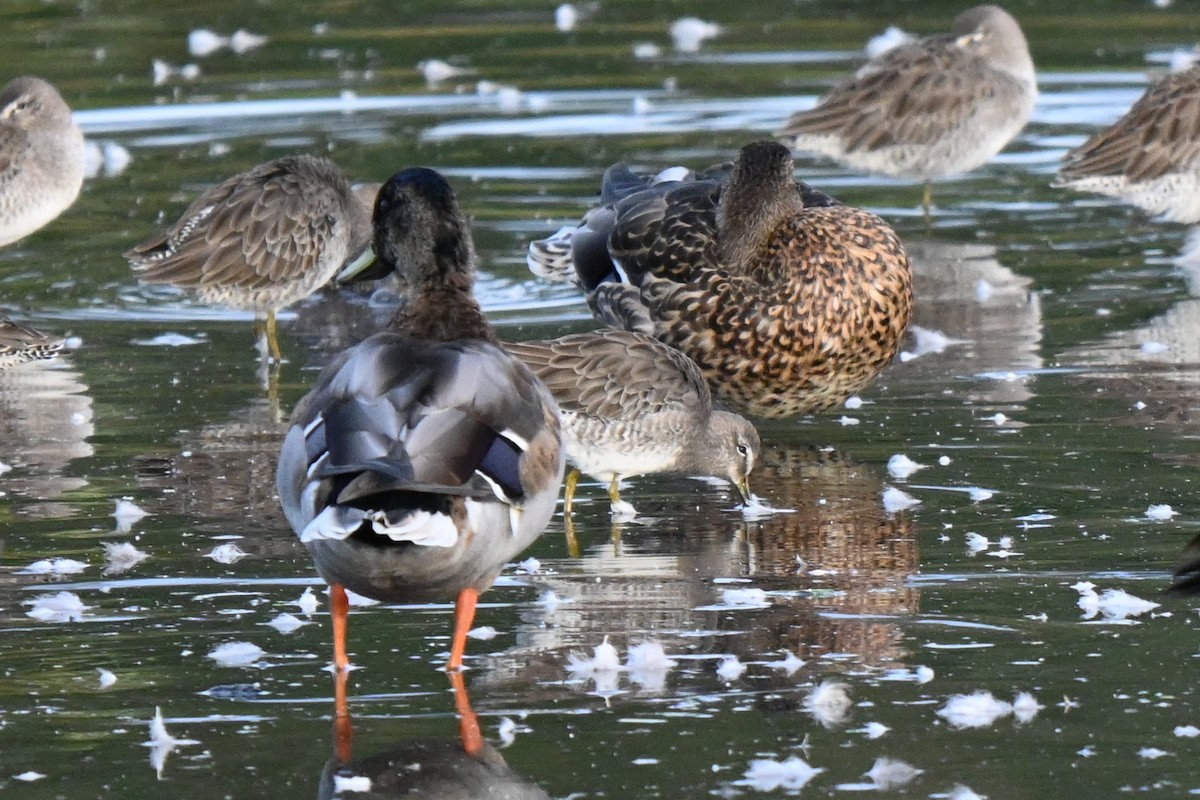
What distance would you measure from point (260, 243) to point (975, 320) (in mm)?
3633

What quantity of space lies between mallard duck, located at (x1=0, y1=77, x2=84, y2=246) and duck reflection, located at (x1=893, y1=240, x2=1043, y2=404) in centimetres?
494

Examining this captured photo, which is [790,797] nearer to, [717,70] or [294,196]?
[294,196]

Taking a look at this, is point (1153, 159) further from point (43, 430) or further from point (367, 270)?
point (367, 270)

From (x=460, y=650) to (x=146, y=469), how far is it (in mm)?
2969

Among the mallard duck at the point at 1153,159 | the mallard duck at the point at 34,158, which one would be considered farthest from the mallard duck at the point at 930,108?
the mallard duck at the point at 34,158

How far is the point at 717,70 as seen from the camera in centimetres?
1852

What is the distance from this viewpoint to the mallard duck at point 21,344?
10148 mm

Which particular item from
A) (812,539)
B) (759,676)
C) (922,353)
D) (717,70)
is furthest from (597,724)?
(717,70)

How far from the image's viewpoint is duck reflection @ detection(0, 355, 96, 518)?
343 inches

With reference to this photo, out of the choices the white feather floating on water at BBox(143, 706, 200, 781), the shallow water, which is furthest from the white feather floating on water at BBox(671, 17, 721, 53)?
the white feather floating on water at BBox(143, 706, 200, 781)

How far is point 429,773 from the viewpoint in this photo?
18.4 feet

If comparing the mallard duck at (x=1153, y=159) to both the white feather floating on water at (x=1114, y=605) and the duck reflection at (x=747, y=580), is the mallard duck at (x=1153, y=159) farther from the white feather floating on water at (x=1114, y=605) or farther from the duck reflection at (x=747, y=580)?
the white feather floating on water at (x=1114, y=605)

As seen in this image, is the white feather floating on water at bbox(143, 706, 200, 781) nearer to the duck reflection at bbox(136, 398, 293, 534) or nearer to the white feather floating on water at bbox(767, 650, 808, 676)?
the white feather floating on water at bbox(767, 650, 808, 676)

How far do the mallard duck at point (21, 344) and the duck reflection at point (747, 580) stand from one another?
3.14 metres
